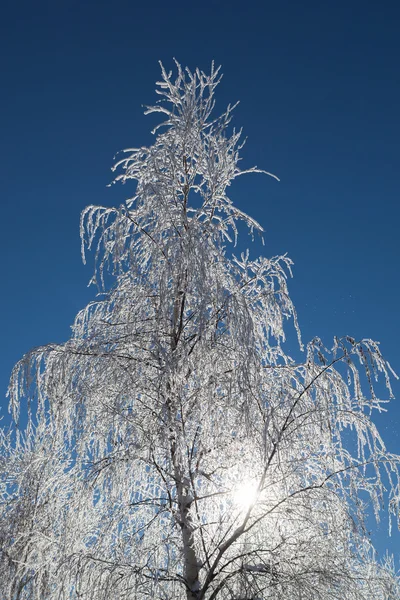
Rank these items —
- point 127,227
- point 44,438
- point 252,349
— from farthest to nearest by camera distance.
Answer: point 44,438
point 127,227
point 252,349

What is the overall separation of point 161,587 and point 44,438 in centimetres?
533

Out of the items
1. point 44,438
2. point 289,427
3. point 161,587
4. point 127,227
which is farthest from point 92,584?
point 44,438

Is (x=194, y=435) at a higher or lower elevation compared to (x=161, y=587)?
higher

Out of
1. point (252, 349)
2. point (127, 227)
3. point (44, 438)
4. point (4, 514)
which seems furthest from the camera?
point (44, 438)

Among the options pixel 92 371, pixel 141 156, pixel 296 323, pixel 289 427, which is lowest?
pixel 289 427

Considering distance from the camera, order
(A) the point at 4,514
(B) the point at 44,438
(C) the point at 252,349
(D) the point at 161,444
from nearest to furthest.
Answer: (C) the point at 252,349 < (D) the point at 161,444 < (A) the point at 4,514 < (B) the point at 44,438

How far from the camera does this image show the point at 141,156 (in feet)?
17.7

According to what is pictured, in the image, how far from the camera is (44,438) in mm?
9094

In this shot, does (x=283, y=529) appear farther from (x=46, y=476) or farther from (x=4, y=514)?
(x=4, y=514)

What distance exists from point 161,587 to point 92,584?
53 centimetres

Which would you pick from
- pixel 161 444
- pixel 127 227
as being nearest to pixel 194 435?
pixel 161 444

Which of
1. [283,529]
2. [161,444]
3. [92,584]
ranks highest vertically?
[161,444]

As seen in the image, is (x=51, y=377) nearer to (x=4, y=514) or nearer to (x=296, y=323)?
(x=296, y=323)

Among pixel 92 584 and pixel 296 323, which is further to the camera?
pixel 296 323
